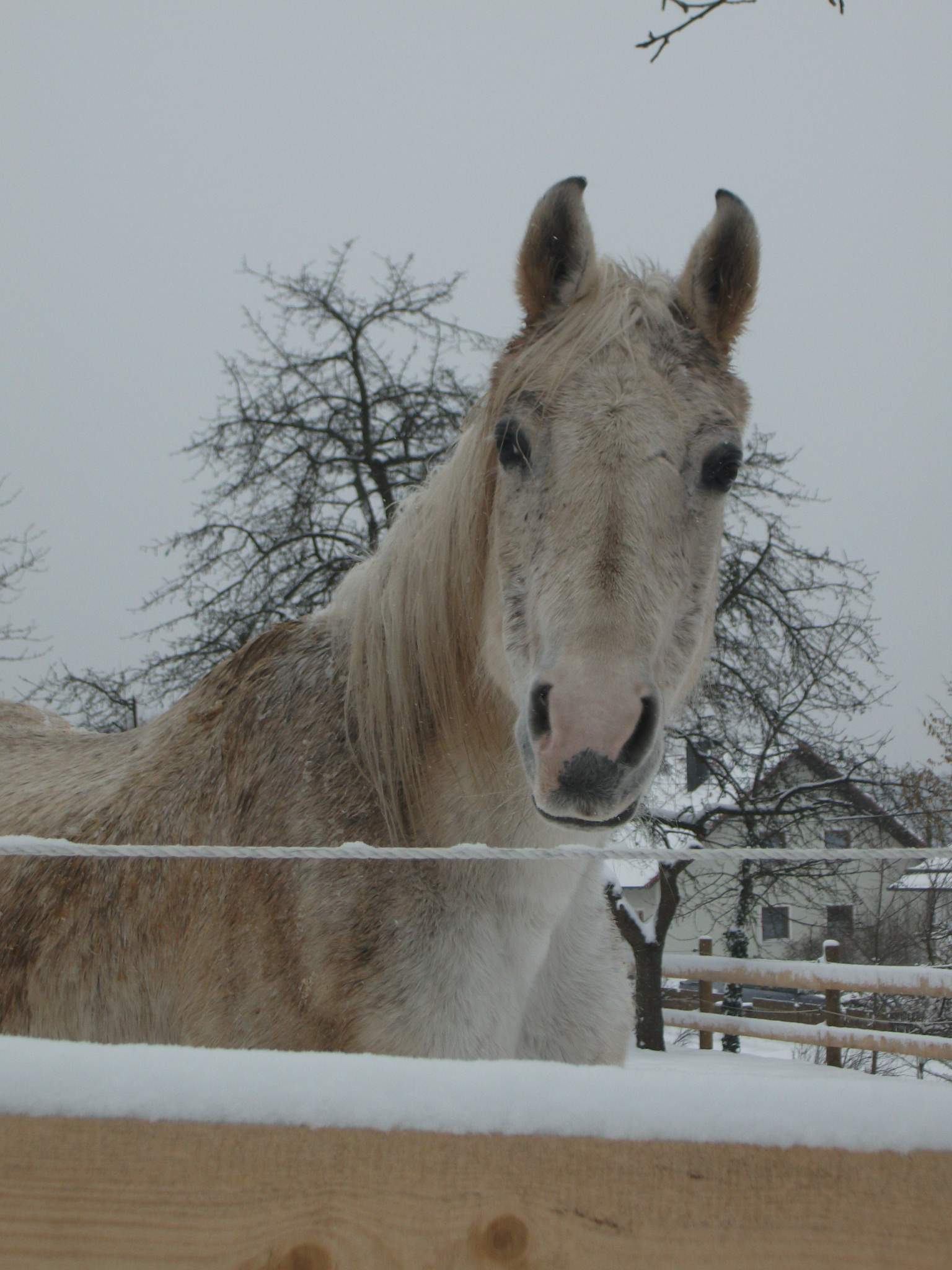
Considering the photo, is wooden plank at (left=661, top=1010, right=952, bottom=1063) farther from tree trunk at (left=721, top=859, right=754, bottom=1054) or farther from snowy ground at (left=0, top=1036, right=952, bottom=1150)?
snowy ground at (left=0, top=1036, right=952, bottom=1150)

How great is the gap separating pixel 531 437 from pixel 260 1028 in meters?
1.67

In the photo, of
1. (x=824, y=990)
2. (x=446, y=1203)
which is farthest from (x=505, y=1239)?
(x=824, y=990)

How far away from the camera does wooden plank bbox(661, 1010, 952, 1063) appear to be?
18.5ft

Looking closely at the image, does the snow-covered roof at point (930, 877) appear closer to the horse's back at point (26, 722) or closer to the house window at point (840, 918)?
the house window at point (840, 918)

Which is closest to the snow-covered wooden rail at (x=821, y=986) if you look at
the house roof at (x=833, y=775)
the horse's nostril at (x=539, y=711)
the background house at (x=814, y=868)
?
the background house at (x=814, y=868)

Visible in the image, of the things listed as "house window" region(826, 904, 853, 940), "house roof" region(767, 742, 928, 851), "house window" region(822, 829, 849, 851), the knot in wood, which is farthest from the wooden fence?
the knot in wood

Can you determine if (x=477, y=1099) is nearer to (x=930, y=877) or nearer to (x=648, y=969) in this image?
(x=648, y=969)

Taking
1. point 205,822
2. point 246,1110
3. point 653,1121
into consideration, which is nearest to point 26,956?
point 205,822

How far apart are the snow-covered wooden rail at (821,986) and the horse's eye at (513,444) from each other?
12.0 feet

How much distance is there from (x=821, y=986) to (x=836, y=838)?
8613 mm

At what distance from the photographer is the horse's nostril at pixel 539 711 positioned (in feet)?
6.72

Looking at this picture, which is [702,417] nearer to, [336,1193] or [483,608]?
[483,608]

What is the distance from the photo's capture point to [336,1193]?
2.73 feet

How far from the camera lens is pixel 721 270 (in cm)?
291
